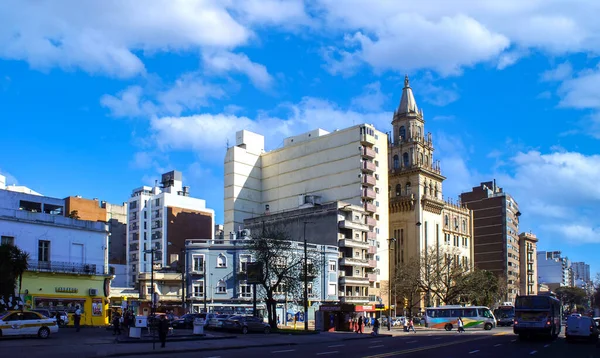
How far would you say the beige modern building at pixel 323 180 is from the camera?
331 ft

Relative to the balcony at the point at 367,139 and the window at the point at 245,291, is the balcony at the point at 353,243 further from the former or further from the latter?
the window at the point at 245,291

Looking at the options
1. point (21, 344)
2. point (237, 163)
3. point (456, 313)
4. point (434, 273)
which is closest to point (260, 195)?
point (237, 163)

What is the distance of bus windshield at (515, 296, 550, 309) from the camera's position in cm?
4409

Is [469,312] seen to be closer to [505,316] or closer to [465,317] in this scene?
[465,317]

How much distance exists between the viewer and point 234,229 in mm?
112625

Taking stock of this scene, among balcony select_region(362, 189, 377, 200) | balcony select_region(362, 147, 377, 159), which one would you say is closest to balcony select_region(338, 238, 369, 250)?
balcony select_region(362, 189, 377, 200)

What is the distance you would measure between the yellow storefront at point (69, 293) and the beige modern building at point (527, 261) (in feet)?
428

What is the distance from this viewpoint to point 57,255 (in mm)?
55594

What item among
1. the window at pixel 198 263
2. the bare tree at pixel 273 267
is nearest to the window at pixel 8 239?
the bare tree at pixel 273 267

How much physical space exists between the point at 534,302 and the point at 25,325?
32844 mm

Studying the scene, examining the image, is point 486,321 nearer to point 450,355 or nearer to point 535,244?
point 450,355

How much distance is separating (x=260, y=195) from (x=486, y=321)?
183 feet

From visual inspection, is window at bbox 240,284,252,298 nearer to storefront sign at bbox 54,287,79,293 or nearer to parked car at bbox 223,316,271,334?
storefront sign at bbox 54,287,79,293

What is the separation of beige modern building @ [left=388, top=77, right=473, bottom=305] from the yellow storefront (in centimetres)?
6449
